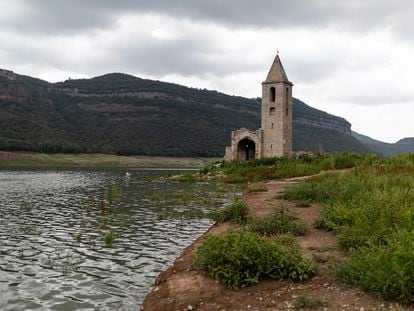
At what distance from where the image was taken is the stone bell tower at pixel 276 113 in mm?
60250

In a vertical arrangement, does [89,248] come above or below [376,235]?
below

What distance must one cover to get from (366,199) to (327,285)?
277 inches

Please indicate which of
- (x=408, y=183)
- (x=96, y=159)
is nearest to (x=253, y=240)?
(x=408, y=183)

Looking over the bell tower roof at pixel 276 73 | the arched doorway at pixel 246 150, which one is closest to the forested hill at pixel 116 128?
the arched doorway at pixel 246 150

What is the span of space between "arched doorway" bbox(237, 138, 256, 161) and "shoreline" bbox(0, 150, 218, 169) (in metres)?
44.5

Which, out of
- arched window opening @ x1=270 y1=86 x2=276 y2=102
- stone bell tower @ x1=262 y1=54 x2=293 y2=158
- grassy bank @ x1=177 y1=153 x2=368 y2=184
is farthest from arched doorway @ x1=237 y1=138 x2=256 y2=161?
grassy bank @ x1=177 y1=153 x2=368 y2=184

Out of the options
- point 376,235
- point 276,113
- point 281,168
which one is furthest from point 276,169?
point 376,235

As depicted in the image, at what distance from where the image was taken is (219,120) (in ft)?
620

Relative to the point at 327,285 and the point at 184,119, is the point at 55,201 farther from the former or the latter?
the point at 184,119

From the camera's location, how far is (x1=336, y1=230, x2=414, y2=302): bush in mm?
6625

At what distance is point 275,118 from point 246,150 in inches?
359

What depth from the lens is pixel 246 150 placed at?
6819 cm

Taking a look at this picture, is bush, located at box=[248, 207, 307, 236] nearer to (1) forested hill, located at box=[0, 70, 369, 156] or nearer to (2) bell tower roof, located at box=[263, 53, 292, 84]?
(2) bell tower roof, located at box=[263, 53, 292, 84]

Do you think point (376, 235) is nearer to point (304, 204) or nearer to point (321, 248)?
point (321, 248)
